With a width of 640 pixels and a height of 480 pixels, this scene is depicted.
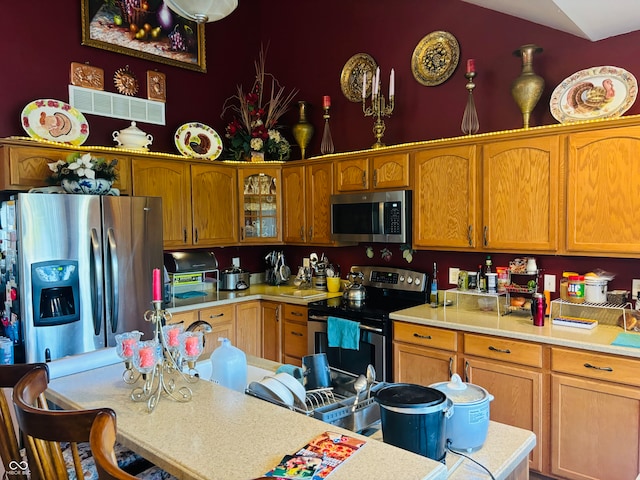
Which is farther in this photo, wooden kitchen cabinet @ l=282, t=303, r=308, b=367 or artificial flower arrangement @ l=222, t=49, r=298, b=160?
artificial flower arrangement @ l=222, t=49, r=298, b=160

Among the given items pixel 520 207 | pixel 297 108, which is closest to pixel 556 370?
pixel 520 207

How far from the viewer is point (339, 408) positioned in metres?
1.42

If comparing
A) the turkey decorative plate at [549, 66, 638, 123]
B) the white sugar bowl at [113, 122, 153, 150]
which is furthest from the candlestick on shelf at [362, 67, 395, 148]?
the white sugar bowl at [113, 122, 153, 150]

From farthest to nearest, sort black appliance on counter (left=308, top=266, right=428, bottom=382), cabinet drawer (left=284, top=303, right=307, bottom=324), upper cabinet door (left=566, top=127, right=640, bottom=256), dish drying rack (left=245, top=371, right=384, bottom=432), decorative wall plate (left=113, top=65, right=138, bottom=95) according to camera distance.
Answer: decorative wall plate (left=113, top=65, right=138, bottom=95), cabinet drawer (left=284, top=303, right=307, bottom=324), black appliance on counter (left=308, top=266, right=428, bottom=382), upper cabinet door (left=566, top=127, right=640, bottom=256), dish drying rack (left=245, top=371, right=384, bottom=432)

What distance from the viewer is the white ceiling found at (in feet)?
7.96

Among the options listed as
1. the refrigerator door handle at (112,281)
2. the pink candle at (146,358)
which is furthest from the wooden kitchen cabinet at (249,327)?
the pink candle at (146,358)

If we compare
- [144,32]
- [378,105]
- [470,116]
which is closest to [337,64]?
[378,105]

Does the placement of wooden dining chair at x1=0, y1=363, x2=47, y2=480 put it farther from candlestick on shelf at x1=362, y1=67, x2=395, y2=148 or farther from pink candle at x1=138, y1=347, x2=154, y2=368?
candlestick on shelf at x1=362, y1=67, x2=395, y2=148

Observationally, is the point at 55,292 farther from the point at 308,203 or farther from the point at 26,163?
the point at 308,203

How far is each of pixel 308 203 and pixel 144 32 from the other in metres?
2.08

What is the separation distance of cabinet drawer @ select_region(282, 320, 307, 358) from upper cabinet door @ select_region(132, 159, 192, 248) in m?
1.13

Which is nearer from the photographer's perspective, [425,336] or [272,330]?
[425,336]

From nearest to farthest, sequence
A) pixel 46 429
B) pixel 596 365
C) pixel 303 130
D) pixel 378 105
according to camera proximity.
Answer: pixel 46 429
pixel 596 365
pixel 378 105
pixel 303 130

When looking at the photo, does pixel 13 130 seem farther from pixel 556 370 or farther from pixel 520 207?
pixel 556 370
